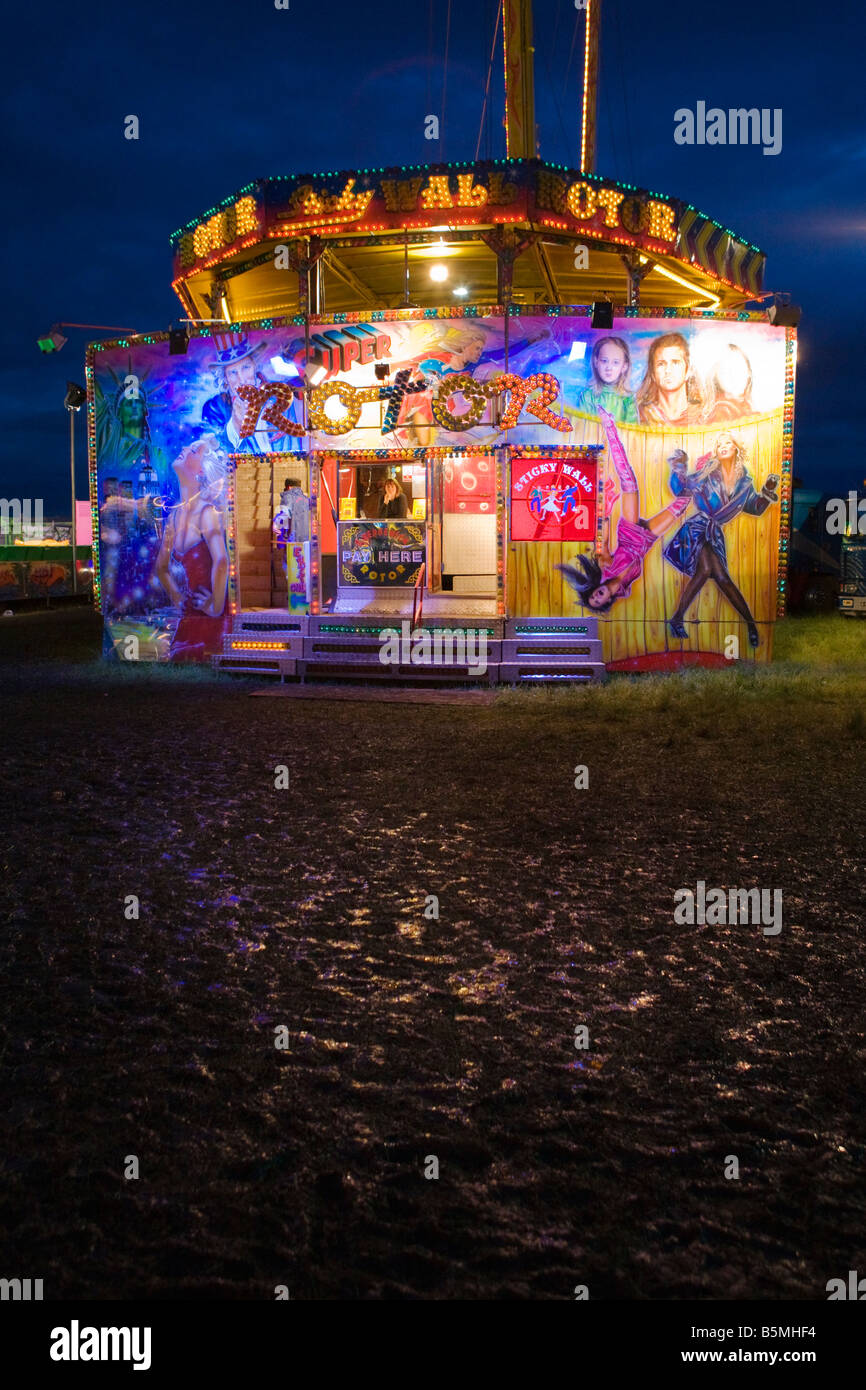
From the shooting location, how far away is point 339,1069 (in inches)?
136

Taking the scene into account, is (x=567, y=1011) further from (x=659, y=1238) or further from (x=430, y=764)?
(x=430, y=764)

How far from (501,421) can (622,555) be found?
2.74m

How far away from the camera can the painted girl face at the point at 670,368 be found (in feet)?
48.6

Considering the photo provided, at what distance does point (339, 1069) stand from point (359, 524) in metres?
14.4

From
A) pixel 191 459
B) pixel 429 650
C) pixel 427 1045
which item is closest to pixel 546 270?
pixel 191 459

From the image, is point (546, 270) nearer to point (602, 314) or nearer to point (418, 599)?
point (602, 314)

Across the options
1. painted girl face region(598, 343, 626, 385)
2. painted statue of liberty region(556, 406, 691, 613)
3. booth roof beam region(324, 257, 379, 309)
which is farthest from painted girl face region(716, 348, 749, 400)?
booth roof beam region(324, 257, 379, 309)

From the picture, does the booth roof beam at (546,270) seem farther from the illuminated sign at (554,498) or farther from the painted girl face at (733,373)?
the illuminated sign at (554,498)

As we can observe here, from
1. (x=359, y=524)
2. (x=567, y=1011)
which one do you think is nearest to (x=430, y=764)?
(x=567, y=1011)

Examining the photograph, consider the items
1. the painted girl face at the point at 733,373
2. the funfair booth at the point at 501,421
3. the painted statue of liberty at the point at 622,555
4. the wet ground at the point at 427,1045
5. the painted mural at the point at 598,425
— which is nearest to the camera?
the wet ground at the point at 427,1045

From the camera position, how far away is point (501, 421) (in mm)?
14648

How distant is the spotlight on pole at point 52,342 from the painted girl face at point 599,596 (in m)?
11.0

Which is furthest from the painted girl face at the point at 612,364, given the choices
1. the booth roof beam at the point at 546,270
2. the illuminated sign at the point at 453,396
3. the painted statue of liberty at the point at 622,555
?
the booth roof beam at the point at 546,270

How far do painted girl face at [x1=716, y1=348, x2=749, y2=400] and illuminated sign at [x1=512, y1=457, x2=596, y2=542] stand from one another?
91.3 inches
